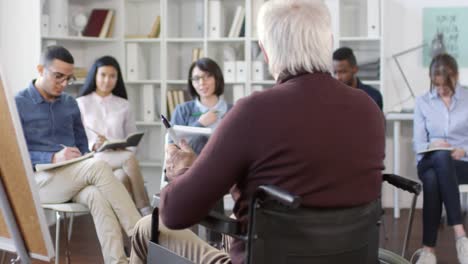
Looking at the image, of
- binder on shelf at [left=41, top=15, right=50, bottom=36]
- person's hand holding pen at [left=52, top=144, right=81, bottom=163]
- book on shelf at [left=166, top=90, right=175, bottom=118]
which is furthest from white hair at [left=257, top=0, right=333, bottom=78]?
book on shelf at [left=166, top=90, right=175, bottom=118]

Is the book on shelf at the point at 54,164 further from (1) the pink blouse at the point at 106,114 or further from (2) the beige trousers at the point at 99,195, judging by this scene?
(1) the pink blouse at the point at 106,114

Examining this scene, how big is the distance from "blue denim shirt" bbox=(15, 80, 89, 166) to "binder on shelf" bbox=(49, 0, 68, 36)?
1.51 m

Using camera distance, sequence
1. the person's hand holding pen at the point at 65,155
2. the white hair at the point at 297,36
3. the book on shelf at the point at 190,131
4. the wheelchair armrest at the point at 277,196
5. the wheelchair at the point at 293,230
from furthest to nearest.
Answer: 1. the person's hand holding pen at the point at 65,155
2. the book on shelf at the point at 190,131
3. the white hair at the point at 297,36
4. the wheelchair at the point at 293,230
5. the wheelchair armrest at the point at 277,196

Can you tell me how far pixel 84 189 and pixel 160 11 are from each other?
9.15ft

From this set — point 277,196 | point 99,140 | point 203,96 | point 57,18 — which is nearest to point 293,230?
point 277,196

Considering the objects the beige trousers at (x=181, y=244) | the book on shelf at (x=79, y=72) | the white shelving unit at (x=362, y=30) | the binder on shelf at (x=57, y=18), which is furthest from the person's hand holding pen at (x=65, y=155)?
the white shelving unit at (x=362, y=30)

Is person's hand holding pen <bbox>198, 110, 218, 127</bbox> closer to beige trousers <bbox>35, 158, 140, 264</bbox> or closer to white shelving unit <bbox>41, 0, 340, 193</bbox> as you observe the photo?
beige trousers <bbox>35, 158, 140, 264</bbox>

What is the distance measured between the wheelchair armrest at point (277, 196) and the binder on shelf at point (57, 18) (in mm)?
3881

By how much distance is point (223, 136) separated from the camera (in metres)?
1.84

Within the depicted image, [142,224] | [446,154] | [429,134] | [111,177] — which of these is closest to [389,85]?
[429,134]

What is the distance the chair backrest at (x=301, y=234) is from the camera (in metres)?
1.84

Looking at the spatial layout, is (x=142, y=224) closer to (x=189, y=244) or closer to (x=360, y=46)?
(x=189, y=244)

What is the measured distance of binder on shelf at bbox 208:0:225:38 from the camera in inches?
231

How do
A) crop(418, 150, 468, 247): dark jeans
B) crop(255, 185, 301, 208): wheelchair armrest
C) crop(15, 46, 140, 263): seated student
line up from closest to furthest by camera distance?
crop(255, 185, 301, 208): wheelchair armrest < crop(15, 46, 140, 263): seated student < crop(418, 150, 468, 247): dark jeans
